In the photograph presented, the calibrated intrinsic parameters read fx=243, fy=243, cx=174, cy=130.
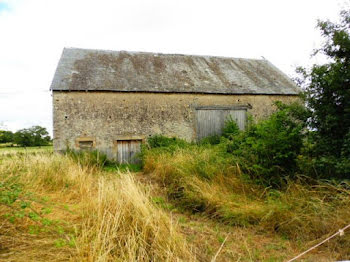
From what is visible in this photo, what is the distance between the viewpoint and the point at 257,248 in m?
3.32

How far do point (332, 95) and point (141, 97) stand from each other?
29.7ft

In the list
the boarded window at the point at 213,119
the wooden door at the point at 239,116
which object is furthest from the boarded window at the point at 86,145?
the wooden door at the point at 239,116

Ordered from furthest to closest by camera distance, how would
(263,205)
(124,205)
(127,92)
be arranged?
(127,92), (263,205), (124,205)

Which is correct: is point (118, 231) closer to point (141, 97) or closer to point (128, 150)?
point (128, 150)

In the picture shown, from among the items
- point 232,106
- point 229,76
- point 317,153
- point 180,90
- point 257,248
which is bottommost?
point 257,248

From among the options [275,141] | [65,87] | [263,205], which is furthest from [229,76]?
[263,205]

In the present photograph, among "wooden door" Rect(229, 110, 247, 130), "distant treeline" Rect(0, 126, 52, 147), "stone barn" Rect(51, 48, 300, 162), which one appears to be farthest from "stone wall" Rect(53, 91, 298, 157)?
"distant treeline" Rect(0, 126, 52, 147)

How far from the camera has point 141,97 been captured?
1205 centimetres

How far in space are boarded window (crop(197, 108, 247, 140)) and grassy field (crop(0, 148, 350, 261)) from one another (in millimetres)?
7169

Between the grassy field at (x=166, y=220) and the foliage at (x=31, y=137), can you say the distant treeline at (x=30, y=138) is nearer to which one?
the foliage at (x=31, y=137)

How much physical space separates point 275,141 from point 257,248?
91.5 inches

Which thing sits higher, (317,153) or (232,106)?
(232,106)

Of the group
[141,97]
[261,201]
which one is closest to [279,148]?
[261,201]

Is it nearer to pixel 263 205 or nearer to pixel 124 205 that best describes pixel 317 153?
pixel 263 205
